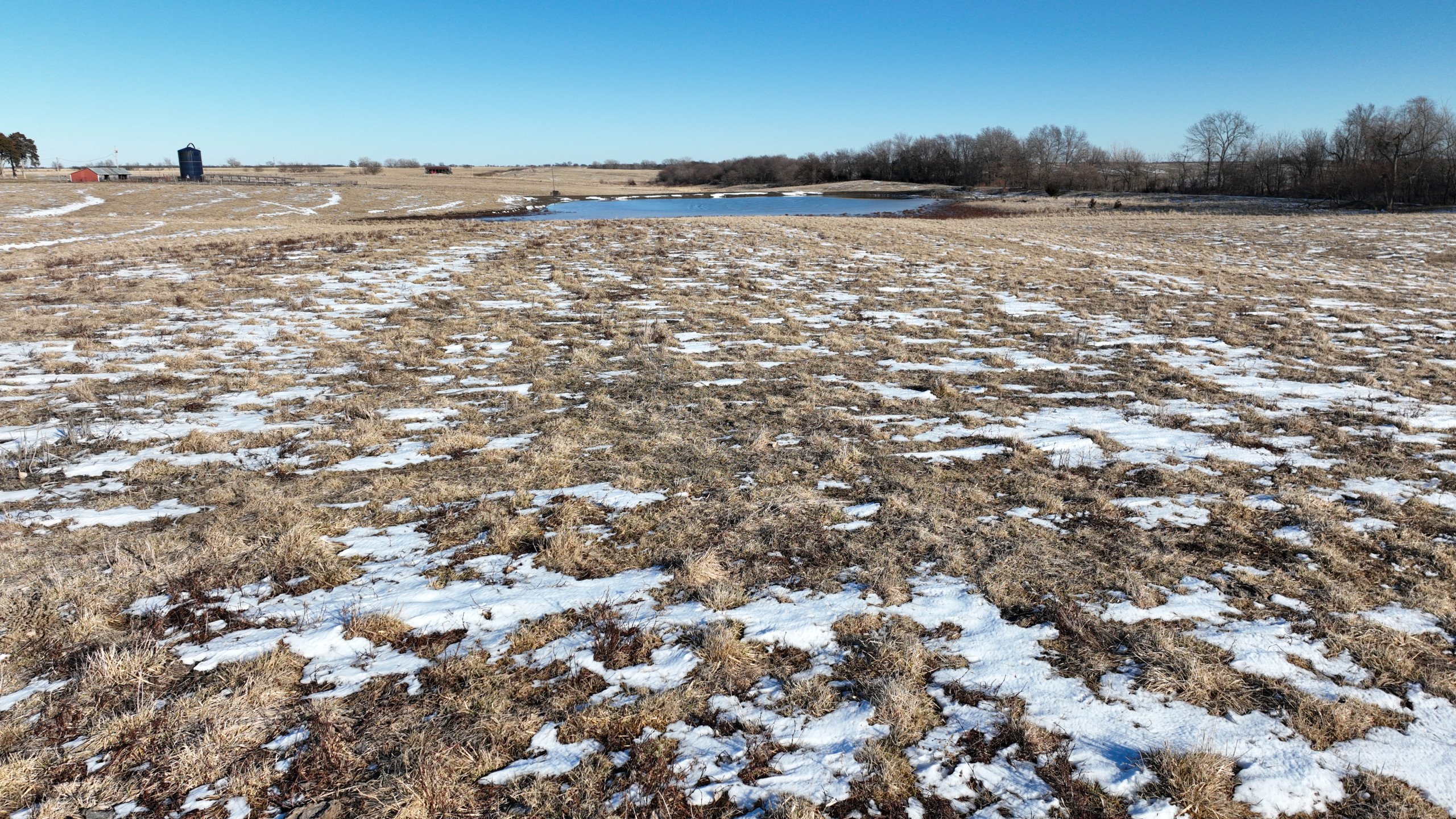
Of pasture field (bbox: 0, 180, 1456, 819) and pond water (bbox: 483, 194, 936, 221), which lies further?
pond water (bbox: 483, 194, 936, 221)

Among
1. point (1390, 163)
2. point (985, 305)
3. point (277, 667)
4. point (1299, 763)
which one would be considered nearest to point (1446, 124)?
point (1390, 163)

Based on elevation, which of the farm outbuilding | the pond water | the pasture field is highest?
the farm outbuilding

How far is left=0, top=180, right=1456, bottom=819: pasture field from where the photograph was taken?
3113mm

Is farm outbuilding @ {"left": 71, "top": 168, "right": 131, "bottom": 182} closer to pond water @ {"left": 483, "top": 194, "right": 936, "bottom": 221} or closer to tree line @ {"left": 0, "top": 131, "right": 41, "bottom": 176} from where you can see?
tree line @ {"left": 0, "top": 131, "right": 41, "bottom": 176}

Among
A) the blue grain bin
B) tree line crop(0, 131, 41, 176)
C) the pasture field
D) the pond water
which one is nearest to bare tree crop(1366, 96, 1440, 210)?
the pond water

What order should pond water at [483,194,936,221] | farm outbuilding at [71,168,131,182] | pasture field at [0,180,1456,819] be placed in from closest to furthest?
1. pasture field at [0,180,1456,819]
2. pond water at [483,194,936,221]
3. farm outbuilding at [71,168,131,182]

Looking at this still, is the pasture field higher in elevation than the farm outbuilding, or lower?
lower

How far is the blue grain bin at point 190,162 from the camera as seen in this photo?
85.1 metres

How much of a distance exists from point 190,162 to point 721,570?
111m

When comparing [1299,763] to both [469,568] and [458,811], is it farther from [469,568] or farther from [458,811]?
[469,568]

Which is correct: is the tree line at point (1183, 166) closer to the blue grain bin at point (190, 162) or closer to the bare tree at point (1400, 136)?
the bare tree at point (1400, 136)

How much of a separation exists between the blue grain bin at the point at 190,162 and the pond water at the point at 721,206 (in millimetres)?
55395

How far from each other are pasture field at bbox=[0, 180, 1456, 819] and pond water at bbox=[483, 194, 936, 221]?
108ft

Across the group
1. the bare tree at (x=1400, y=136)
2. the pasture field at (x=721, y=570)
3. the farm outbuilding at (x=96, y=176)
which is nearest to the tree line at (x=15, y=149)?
the farm outbuilding at (x=96, y=176)
